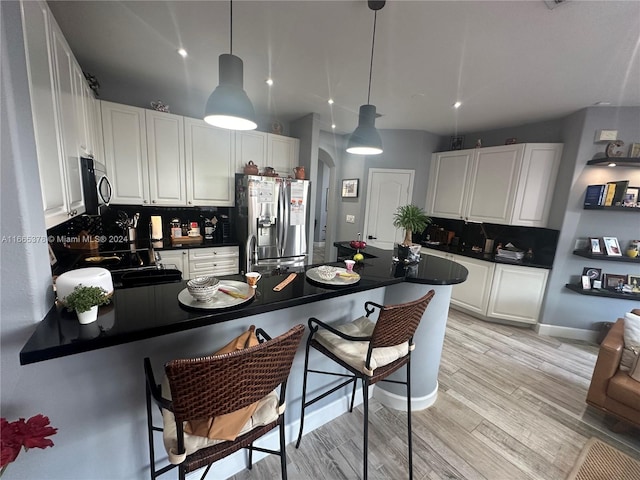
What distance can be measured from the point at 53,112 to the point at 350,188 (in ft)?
13.0

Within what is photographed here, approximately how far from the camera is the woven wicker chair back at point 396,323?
1.19m

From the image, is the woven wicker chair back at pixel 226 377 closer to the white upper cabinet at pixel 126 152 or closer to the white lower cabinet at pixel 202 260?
the white lower cabinet at pixel 202 260

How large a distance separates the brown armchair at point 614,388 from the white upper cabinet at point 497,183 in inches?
73.6

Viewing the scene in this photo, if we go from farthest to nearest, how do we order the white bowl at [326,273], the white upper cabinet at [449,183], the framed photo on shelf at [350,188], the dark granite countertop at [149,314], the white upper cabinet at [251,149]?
the framed photo on shelf at [350,188], the white upper cabinet at [449,183], the white upper cabinet at [251,149], the white bowl at [326,273], the dark granite countertop at [149,314]

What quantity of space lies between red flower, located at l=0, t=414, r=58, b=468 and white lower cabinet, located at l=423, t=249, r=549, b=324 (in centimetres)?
374

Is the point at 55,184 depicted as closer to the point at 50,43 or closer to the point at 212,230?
the point at 50,43

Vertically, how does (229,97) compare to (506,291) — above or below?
above

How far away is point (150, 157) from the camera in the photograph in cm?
304

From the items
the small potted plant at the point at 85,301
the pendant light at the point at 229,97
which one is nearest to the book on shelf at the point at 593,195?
the pendant light at the point at 229,97

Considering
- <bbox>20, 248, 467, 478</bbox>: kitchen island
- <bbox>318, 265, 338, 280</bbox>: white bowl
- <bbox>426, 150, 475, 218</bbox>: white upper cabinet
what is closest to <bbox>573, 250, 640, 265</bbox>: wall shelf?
<bbox>426, 150, 475, 218</bbox>: white upper cabinet

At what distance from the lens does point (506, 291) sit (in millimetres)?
3482

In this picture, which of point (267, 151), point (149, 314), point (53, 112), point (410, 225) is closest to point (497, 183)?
point (410, 225)

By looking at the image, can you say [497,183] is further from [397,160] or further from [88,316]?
[88,316]

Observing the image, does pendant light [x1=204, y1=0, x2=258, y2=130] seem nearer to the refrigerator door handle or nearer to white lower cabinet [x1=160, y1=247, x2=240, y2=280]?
the refrigerator door handle
